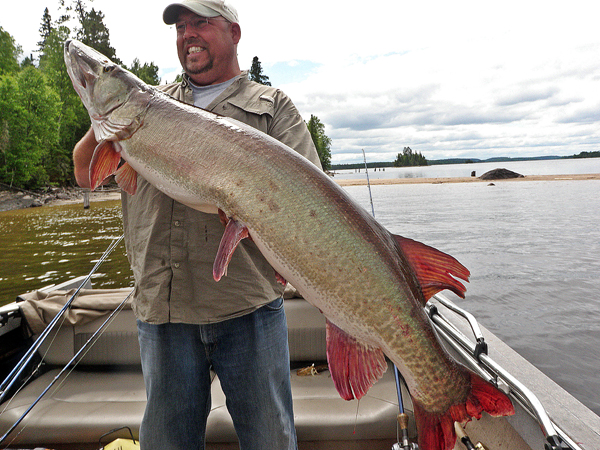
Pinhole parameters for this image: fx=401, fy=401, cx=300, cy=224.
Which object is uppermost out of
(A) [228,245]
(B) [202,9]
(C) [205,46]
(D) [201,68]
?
(B) [202,9]

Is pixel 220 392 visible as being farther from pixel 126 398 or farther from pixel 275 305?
pixel 275 305

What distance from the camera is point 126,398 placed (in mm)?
3633

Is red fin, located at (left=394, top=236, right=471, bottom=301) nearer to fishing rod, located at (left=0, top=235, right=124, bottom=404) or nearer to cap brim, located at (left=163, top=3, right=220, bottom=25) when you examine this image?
cap brim, located at (left=163, top=3, right=220, bottom=25)

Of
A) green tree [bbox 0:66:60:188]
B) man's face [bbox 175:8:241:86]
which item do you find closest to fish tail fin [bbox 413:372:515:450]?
man's face [bbox 175:8:241:86]

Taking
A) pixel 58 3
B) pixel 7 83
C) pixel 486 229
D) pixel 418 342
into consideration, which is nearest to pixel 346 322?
pixel 418 342

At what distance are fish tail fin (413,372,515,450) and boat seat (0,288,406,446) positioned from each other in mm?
1920

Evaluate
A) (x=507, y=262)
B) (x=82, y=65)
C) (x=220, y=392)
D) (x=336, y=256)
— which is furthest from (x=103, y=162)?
(x=507, y=262)

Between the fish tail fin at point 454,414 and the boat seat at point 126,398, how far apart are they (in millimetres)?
1920

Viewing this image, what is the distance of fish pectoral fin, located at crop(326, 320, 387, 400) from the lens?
150 centimetres

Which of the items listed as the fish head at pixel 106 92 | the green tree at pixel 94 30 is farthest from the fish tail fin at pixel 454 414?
the green tree at pixel 94 30

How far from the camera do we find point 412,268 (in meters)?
1.55

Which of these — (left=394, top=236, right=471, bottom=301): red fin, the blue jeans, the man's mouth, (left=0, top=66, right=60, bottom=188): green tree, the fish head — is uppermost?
(left=0, top=66, right=60, bottom=188): green tree

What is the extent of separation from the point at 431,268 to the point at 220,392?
2779 millimetres

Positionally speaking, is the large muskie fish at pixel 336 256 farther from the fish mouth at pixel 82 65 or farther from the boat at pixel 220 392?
the boat at pixel 220 392
